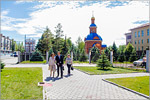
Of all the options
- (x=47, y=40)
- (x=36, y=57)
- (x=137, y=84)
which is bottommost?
(x=137, y=84)

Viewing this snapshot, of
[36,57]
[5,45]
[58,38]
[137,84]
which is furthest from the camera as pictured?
[5,45]

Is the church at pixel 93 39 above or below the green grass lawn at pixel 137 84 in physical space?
above

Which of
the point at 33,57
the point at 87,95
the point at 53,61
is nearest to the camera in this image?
the point at 87,95

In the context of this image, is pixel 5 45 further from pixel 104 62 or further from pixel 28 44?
pixel 104 62

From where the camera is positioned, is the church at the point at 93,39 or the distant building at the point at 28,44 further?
the church at the point at 93,39

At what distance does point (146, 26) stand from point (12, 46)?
8635cm

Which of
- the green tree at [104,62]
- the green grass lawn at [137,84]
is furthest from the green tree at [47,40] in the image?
the green grass lawn at [137,84]

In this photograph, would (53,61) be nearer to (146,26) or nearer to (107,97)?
(107,97)

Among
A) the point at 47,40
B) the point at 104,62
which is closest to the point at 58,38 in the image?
the point at 47,40

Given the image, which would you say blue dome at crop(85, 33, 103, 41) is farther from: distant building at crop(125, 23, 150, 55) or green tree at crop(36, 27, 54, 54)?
green tree at crop(36, 27, 54, 54)

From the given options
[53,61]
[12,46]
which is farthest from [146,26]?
[12,46]

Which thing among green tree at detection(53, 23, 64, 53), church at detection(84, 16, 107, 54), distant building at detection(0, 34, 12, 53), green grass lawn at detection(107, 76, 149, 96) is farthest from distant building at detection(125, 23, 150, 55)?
distant building at detection(0, 34, 12, 53)

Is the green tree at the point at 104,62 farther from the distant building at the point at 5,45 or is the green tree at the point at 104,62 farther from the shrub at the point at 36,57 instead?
the distant building at the point at 5,45

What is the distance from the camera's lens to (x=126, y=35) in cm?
6475
